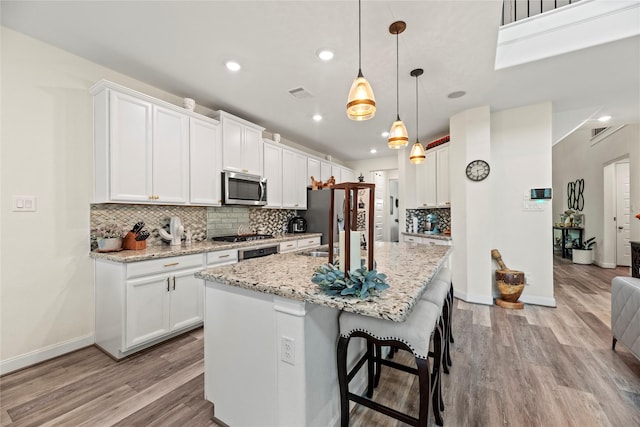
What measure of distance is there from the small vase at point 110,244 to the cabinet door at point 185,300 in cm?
59

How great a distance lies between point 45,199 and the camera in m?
2.21

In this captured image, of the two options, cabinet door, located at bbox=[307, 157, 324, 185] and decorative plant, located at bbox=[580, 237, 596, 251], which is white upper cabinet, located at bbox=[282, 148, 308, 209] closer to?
cabinet door, located at bbox=[307, 157, 324, 185]

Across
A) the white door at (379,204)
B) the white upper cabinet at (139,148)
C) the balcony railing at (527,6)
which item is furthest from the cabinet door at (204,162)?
the white door at (379,204)

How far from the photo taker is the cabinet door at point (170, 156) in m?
2.64

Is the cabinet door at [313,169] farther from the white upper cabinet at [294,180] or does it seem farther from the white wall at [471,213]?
the white wall at [471,213]

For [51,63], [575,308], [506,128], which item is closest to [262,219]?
[51,63]

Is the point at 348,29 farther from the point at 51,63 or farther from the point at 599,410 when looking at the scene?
the point at 599,410

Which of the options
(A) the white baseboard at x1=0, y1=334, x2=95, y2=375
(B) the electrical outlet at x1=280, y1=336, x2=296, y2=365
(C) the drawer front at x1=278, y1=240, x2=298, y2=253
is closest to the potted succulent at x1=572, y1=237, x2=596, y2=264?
(C) the drawer front at x1=278, y1=240, x2=298, y2=253

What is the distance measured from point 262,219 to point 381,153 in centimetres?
321

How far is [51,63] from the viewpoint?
2.25 meters

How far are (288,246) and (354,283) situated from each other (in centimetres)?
285

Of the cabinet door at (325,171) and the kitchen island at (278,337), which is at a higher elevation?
the cabinet door at (325,171)

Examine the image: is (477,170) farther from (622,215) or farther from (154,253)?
(622,215)

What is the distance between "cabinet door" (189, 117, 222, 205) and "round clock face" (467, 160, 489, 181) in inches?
129
